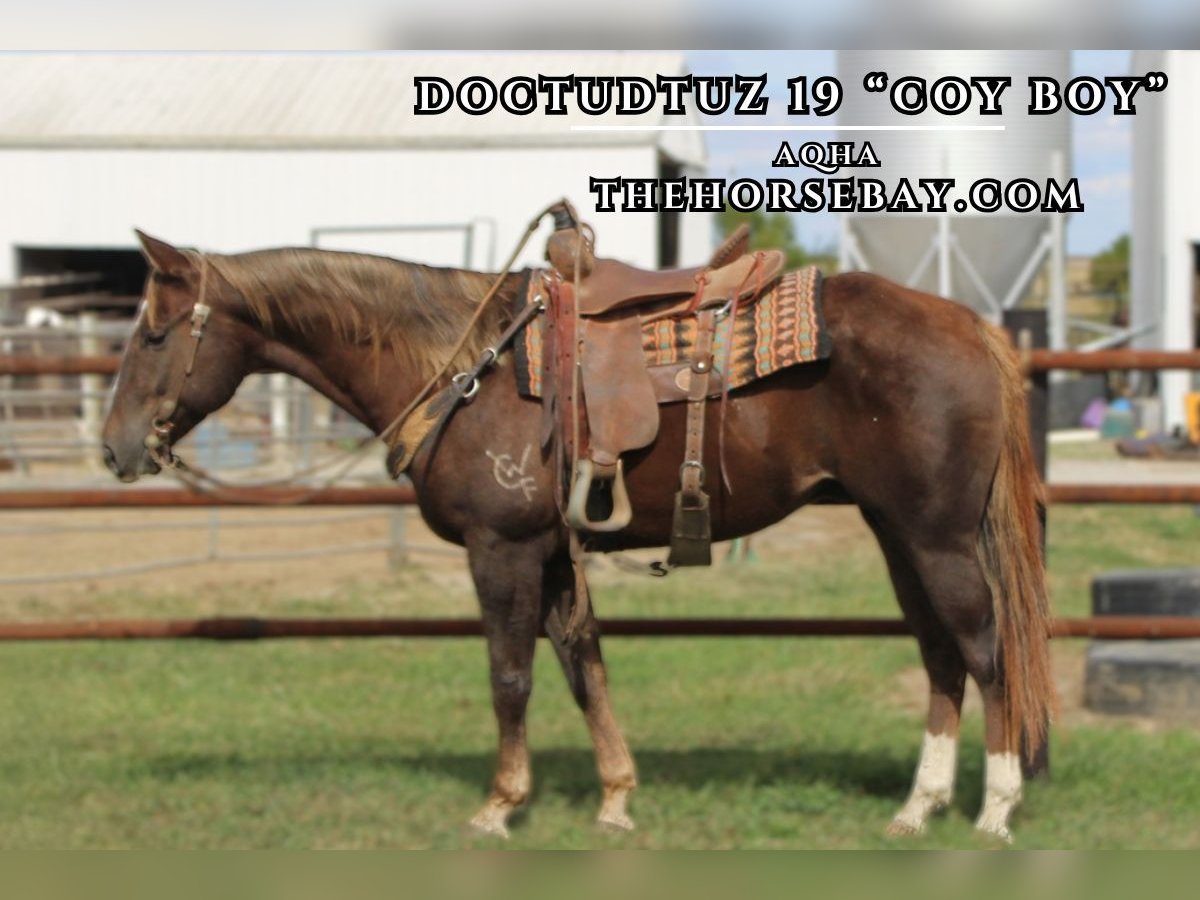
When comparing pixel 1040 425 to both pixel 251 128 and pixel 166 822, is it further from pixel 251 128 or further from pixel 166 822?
pixel 251 128

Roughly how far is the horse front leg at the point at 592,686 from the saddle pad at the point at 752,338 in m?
0.64

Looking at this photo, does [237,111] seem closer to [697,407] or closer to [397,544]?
[397,544]

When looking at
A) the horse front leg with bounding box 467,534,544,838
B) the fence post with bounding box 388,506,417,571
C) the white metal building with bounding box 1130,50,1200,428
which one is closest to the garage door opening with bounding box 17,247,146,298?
the fence post with bounding box 388,506,417,571

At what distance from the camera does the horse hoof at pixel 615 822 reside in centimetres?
416

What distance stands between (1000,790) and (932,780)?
22 cm

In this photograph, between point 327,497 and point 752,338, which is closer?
point 752,338

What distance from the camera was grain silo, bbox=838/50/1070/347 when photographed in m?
4.74

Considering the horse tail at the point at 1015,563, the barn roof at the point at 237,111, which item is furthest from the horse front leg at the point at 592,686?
the barn roof at the point at 237,111

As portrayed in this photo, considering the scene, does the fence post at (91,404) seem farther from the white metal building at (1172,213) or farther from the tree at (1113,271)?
the tree at (1113,271)

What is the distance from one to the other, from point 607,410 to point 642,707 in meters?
2.33

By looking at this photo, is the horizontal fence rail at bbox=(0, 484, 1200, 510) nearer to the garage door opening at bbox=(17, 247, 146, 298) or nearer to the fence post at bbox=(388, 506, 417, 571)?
the fence post at bbox=(388, 506, 417, 571)

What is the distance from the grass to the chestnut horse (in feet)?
0.94

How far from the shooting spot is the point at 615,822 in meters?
4.19

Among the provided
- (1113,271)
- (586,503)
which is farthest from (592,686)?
(1113,271)
